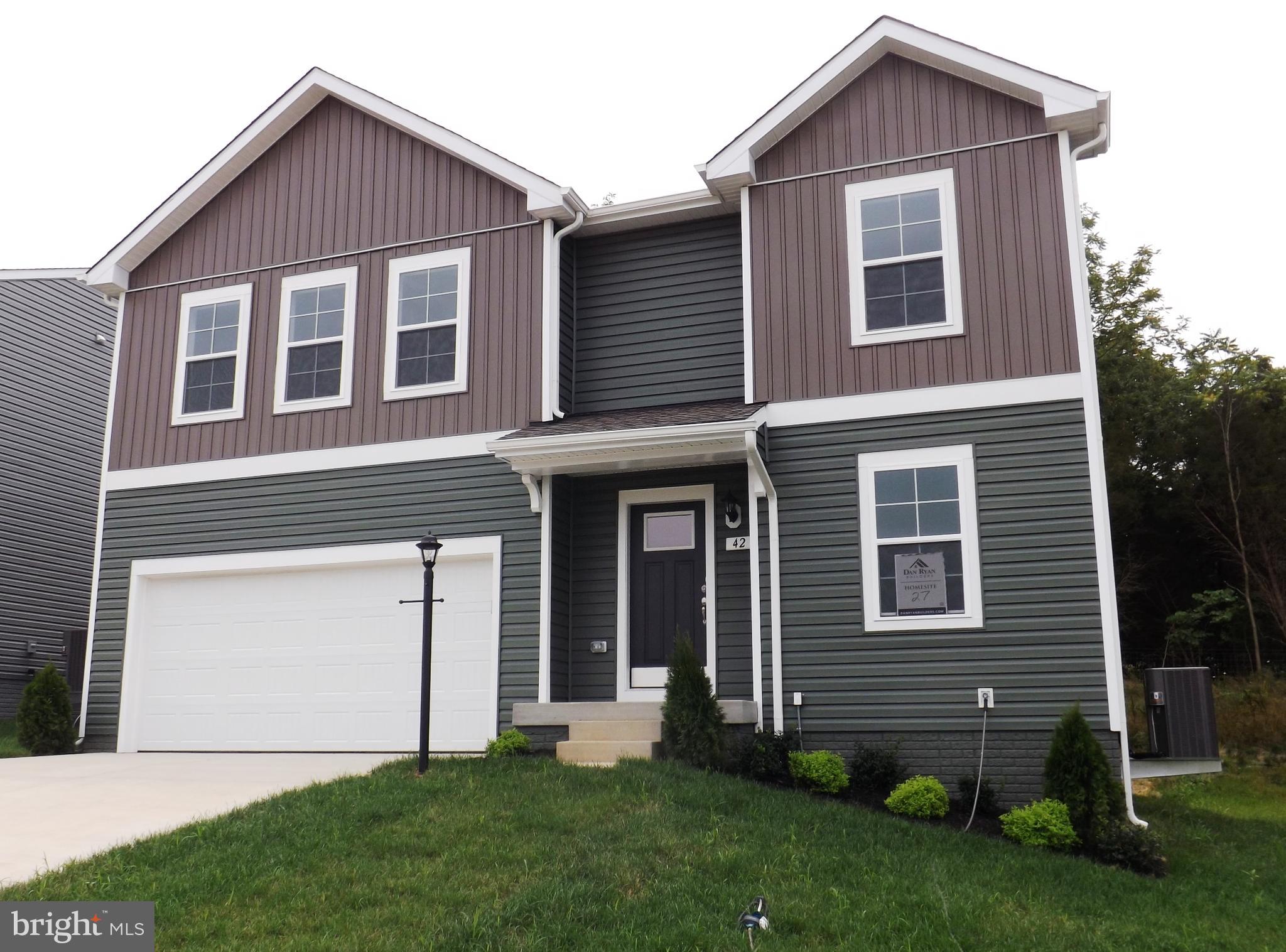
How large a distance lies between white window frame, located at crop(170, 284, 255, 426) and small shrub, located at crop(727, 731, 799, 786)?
22.6 ft

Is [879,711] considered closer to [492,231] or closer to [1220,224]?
[492,231]

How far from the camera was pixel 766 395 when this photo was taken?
1073 centimetres

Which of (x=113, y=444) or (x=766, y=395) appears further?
(x=113, y=444)

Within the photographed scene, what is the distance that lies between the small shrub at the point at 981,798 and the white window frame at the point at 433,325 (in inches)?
245

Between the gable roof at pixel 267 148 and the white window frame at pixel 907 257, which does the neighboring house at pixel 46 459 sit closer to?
the gable roof at pixel 267 148

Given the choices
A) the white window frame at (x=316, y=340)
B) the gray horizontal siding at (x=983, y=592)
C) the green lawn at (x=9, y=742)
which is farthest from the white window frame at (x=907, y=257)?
the green lawn at (x=9, y=742)

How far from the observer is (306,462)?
12258 millimetres

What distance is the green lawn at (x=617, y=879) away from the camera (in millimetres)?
5637

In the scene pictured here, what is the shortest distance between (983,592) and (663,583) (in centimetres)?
317

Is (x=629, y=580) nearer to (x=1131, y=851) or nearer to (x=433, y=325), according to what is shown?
(x=433, y=325)

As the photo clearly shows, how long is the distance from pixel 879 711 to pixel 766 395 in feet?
10.1

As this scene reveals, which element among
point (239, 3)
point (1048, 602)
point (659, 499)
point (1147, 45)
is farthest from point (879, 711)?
point (239, 3)

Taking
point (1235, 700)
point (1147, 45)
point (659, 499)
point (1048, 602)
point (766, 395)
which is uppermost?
point (1147, 45)

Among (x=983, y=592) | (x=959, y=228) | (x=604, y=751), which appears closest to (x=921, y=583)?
(x=983, y=592)
